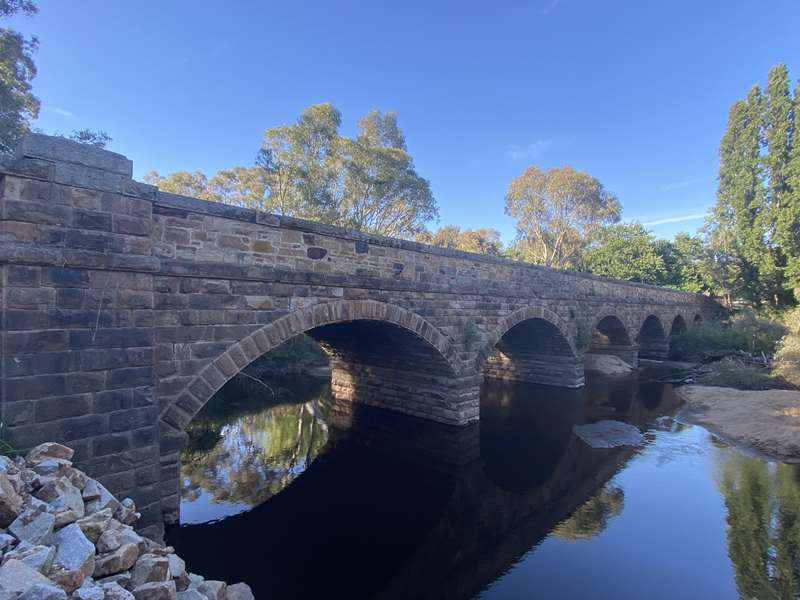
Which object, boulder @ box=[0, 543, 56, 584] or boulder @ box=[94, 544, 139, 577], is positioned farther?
boulder @ box=[94, 544, 139, 577]

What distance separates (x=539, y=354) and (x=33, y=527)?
60.1 ft

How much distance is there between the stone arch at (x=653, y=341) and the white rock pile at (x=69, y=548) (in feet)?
100

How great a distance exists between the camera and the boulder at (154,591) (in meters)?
2.89

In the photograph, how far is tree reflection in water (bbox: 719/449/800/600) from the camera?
5793mm

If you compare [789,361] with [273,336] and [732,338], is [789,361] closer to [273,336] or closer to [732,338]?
[732,338]

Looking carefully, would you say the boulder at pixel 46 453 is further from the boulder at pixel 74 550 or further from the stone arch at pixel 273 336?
the stone arch at pixel 273 336

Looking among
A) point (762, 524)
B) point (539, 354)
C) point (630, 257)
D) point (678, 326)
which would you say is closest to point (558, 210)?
point (630, 257)

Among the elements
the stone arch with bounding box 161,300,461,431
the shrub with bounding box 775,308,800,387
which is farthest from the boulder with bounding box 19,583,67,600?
the shrub with bounding box 775,308,800,387

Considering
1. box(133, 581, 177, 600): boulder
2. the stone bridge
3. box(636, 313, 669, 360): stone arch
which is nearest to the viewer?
box(133, 581, 177, 600): boulder

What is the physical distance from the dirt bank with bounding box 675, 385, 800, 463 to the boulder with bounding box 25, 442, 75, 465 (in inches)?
564

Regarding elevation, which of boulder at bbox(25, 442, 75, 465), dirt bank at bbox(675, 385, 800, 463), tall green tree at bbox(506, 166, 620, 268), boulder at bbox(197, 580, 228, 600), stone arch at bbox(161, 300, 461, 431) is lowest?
boulder at bbox(197, 580, 228, 600)

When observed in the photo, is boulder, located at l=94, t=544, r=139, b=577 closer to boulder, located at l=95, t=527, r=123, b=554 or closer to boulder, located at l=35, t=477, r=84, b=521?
boulder, located at l=95, t=527, r=123, b=554

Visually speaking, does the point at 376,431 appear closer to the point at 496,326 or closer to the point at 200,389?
the point at 496,326

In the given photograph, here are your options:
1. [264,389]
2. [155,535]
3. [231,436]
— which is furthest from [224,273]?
[264,389]
